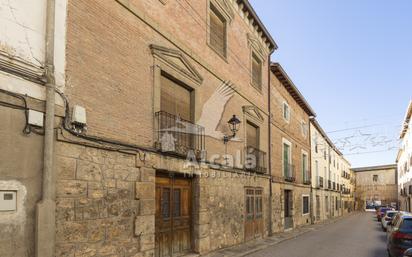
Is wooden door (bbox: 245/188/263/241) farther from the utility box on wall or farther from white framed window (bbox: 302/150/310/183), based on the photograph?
the utility box on wall

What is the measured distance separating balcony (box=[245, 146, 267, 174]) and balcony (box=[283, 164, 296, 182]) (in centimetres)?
401

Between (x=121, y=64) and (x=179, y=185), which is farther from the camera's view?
(x=179, y=185)

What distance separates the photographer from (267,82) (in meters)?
19.2

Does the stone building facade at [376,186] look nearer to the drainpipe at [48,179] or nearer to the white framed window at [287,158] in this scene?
the white framed window at [287,158]

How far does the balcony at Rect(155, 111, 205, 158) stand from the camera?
9562 mm

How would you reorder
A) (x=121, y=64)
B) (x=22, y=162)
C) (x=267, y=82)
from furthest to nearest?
1. (x=267, y=82)
2. (x=121, y=64)
3. (x=22, y=162)

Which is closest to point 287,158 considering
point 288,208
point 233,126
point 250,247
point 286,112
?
point 286,112

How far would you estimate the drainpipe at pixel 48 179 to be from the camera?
600 cm

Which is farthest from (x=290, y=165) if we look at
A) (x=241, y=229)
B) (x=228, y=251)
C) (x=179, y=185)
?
(x=179, y=185)

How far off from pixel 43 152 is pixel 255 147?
11.8 m

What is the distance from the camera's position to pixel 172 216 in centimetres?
1042

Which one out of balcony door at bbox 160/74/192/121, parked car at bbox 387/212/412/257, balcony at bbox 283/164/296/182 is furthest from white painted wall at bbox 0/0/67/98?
balcony at bbox 283/164/296/182

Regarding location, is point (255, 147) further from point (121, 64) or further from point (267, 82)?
point (121, 64)

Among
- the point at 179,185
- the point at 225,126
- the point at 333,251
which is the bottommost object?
the point at 333,251
